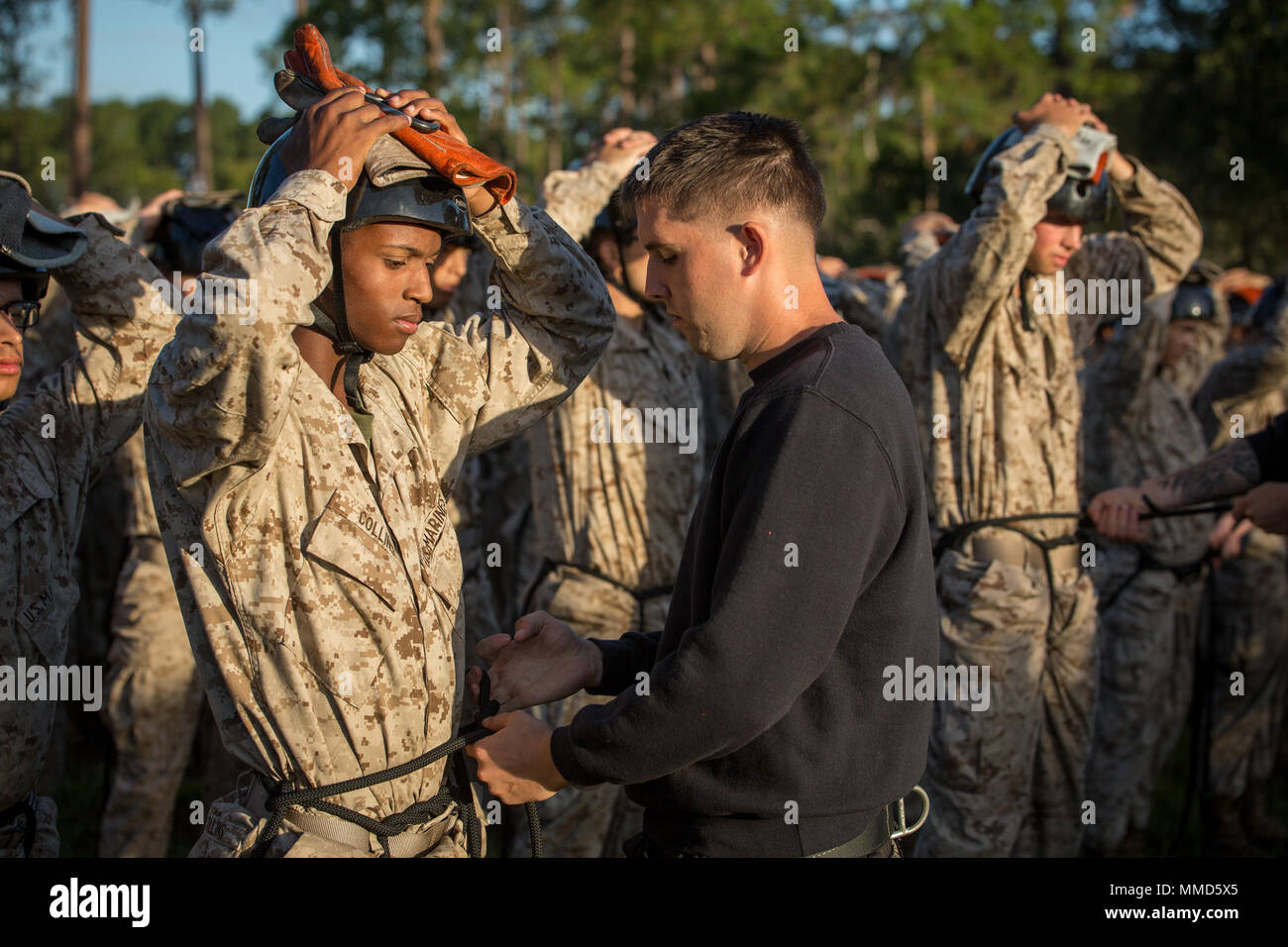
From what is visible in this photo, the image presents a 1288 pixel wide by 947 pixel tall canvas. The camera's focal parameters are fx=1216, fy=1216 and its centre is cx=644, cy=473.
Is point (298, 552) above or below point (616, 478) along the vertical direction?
below

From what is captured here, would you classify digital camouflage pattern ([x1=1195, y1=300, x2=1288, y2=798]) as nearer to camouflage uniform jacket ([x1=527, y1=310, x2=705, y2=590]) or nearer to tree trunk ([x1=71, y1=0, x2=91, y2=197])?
camouflage uniform jacket ([x1=527, y1=310, x2=705, y2=590])

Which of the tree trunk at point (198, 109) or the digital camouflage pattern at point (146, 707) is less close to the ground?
the tree trunk at point (198, 109)

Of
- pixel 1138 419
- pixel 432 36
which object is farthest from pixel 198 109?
pixel 1138 419

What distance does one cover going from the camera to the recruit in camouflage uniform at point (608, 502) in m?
5.21

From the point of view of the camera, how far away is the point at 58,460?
3.45m

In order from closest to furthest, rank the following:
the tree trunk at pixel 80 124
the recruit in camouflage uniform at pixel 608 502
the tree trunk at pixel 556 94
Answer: the recruit in camouflage uniform at pixel 608 502 < the tree trunk at pixel 80 124 < the tree trunk at pixel 556 94

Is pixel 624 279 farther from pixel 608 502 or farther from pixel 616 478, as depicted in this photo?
pixel 608 502

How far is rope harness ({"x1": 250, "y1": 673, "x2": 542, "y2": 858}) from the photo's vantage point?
8.68ft

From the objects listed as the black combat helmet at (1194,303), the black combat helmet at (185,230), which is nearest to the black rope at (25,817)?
the black combat helmet at (185,230)

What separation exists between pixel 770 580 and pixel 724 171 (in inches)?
34.9

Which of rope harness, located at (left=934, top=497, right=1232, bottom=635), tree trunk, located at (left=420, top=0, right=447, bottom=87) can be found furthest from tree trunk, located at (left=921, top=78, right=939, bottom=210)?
rope harness, located at (left=934, top=497, right=1232, bottom=635)

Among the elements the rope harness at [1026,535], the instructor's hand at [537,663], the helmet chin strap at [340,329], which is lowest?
the instructor's hand at [537,663]

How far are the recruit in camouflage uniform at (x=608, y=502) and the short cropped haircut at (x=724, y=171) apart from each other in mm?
2787

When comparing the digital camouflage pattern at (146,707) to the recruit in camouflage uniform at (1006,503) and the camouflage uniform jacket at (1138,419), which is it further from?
the camouflage uniform jacket at (1138,419)
